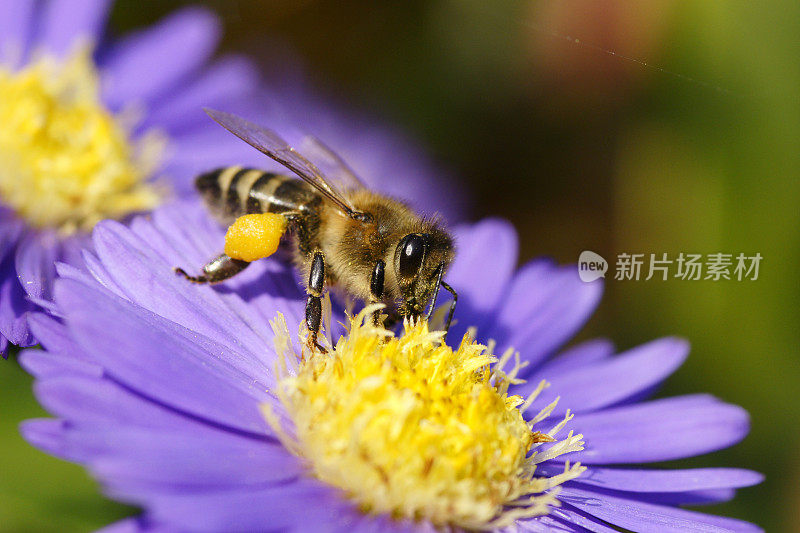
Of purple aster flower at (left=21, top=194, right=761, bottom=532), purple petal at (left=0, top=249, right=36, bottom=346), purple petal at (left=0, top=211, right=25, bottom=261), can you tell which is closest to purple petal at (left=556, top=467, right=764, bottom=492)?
purple aster flower at (left=21, top=194, right=761, bottom=532)

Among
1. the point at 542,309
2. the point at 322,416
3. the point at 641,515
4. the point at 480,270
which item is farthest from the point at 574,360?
the point at 322,416

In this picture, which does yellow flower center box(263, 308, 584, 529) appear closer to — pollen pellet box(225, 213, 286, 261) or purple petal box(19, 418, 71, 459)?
pollen pellet box(225, 213, 286, 261)

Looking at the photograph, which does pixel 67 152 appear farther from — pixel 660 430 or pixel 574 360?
pixel 660 430

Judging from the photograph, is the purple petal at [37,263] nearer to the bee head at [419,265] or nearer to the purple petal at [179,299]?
the purple petal at [179,299]

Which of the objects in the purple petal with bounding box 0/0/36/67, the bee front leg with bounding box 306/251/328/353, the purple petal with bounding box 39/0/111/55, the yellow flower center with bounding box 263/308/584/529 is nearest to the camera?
the yellow flower center with bounding box 263/308/584/529

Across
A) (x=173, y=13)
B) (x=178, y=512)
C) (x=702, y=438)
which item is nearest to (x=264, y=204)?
(x=178, y=512)

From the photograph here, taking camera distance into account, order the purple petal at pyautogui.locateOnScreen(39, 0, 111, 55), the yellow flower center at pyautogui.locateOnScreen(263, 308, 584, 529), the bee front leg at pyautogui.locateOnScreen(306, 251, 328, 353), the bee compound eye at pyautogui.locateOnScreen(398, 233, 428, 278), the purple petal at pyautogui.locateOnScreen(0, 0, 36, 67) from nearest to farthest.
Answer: the yellow flower center at pyautogui.locateOnScreen(263, 308, 584, 529), the bee compound eye at pyautogui.locateOnScreen(398, 233, 428, 278), the bee front leg at pyautogui.locateOnScreen(306, 251, 328, 353), the purple petal at pyautogui.locateOnScreen(0, 0, 36, 67), the purple petal at pyautogui.locateOnScreen(39, 0, 111, 55)

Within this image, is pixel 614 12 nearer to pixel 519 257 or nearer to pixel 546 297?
pixel 519 257

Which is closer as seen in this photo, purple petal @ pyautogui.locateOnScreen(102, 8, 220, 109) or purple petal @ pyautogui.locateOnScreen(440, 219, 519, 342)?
purple petal @ pyautogui.locateOnScreen(440, 219, 519, 342)

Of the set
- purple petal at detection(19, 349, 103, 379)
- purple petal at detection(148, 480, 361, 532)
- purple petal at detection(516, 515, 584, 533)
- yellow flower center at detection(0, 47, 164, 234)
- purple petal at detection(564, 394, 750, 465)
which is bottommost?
purple petal at detection(148, 480, 361, 532)
